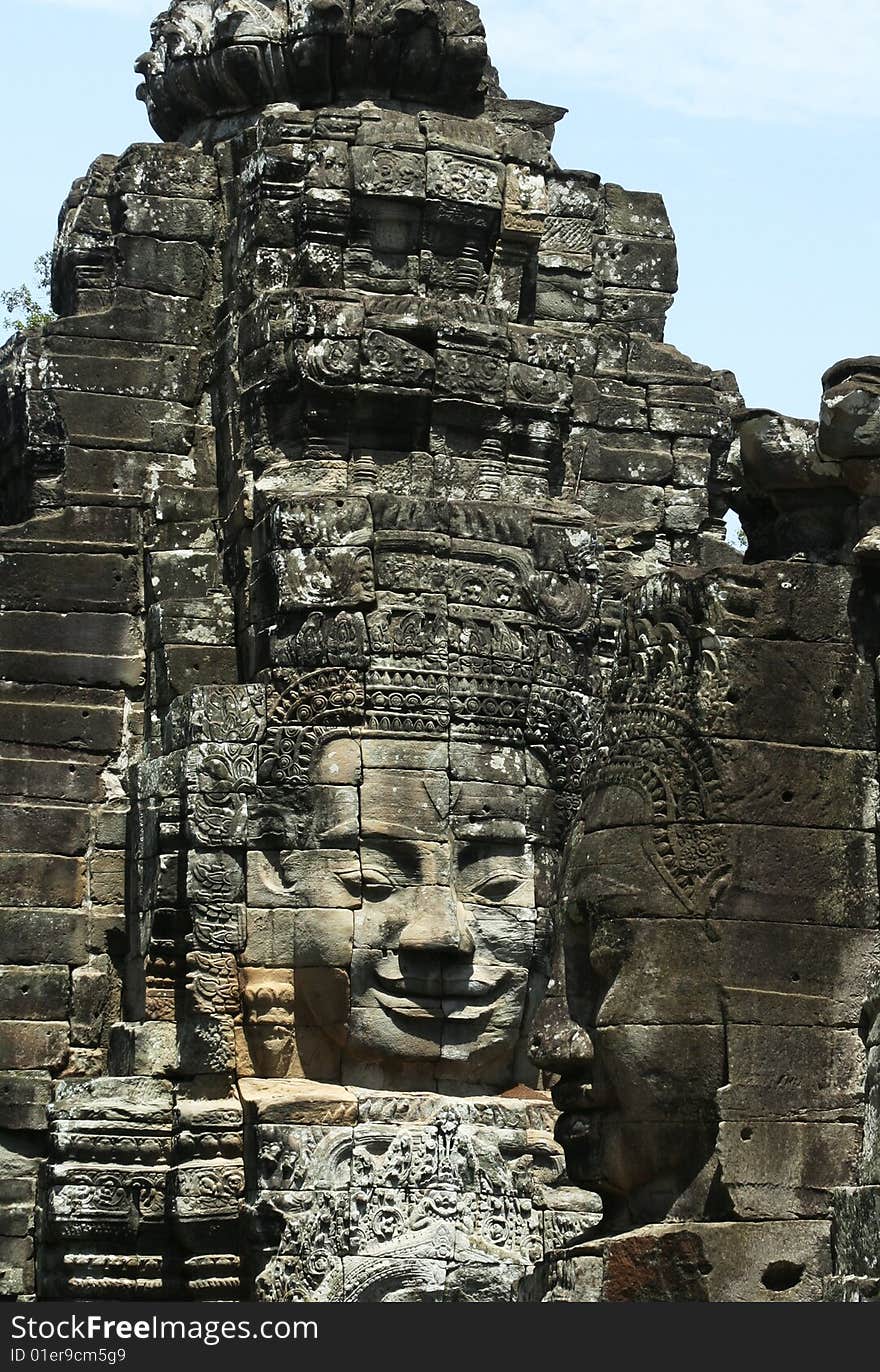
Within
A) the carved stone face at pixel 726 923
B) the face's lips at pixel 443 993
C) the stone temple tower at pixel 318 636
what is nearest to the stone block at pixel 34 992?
the stone temple tower at pixel 318 636

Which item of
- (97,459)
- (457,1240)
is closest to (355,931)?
(457,1240)

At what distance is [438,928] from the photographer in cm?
2136

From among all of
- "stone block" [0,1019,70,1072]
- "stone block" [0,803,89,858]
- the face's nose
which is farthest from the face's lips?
"stone block" [0,803,89,858]

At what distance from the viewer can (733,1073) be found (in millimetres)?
14906

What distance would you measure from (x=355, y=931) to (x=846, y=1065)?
22.9ft

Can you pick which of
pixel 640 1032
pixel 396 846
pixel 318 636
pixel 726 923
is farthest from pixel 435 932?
pixel 726 923

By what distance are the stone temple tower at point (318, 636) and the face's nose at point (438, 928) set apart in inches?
1.3

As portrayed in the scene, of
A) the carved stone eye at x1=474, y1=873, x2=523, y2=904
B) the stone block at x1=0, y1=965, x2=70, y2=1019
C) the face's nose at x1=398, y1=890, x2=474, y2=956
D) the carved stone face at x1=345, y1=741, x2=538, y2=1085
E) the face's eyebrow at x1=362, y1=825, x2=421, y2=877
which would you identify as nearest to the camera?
the face's nose at x1=398, y1=890, x2=474, y2=956

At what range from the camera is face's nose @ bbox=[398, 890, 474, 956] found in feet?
69.9

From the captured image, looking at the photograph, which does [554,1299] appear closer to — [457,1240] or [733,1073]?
[733,1073]

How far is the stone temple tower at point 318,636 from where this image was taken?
21391mm

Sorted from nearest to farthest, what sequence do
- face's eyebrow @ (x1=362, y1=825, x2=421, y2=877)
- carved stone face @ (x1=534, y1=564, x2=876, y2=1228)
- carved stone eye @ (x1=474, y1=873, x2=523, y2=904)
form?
carved stone face @ (x1=534, y1=564, x2=876, y2=1228) → face's eyebrow @ (x1=362, y1=825, x2=421, y2=877) → carved stone eye @ (x1=474, y1=873, x2=523, y2=904)

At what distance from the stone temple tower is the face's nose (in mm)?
33

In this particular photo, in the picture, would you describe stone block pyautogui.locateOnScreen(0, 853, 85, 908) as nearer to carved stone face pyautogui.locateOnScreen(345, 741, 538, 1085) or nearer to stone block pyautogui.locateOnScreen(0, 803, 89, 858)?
stone block pyautogui.locateOnScreen(0, 803, 89, 858)
